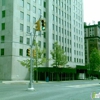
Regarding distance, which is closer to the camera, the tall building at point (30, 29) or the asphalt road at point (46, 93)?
the asphalt road at point (46, 93)

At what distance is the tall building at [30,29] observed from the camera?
55969 mm

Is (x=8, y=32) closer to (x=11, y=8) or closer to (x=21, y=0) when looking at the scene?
(x=11, y=8)

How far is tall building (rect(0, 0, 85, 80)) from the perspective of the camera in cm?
5597

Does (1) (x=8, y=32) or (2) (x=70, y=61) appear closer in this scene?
(1) (x=8, y=32)

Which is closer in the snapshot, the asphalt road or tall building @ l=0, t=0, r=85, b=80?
the asphalt road

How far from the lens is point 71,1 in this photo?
88625 mm

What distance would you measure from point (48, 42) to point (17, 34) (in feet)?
47.2

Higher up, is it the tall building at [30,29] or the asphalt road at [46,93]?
the tall building at [30,29]

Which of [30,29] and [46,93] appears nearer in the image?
[46,93]

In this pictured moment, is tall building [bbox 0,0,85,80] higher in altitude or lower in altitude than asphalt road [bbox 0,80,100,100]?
higher

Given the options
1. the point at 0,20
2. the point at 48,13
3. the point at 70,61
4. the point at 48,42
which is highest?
the point at 48,13

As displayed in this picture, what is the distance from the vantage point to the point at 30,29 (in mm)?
62938

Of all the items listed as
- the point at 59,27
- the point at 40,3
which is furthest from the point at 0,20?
the point at 59,27

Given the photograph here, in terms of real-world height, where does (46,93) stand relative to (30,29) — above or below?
below
